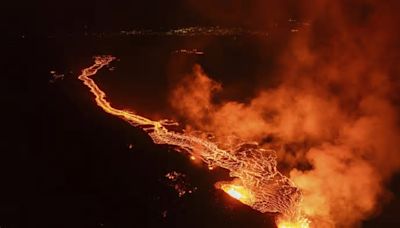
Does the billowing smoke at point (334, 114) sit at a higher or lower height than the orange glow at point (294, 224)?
lower

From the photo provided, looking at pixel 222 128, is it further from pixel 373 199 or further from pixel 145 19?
pixel 145 19

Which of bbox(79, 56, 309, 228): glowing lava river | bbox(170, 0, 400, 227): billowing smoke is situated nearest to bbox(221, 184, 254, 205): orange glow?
bbox(79, 56, 309, 228): glowing lava river

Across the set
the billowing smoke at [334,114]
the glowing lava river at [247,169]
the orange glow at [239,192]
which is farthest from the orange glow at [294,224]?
the orange glow at [239,192]

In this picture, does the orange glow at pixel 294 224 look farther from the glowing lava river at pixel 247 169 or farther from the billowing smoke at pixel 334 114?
the billowing smoke at pixel 334 114

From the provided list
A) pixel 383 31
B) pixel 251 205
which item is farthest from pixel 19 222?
pixel 383 31

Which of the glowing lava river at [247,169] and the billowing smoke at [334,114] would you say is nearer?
the glowing lava river at [247,169]

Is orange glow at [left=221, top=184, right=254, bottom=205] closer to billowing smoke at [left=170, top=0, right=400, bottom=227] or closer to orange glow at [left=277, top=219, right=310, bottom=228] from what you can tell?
orange glow at [left=277, top=219, right=310, bottom=228]

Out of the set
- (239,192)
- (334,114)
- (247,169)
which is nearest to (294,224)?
(239,192)

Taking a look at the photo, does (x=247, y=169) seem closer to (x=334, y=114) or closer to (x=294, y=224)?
(x=294, y=224)
